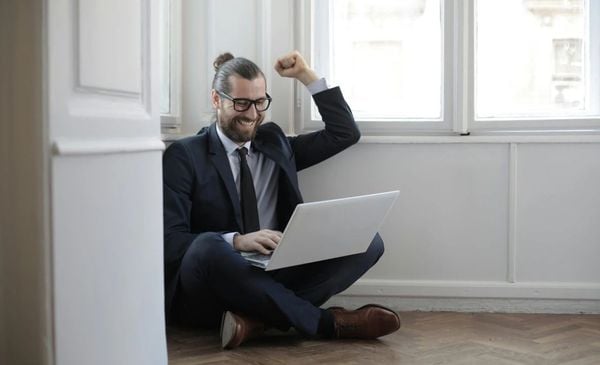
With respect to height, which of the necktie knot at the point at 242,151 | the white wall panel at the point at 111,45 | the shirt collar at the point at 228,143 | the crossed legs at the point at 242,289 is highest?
the white wall panel at the point at 111,45

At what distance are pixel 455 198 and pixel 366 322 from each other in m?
0.80

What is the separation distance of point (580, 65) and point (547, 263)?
85cm

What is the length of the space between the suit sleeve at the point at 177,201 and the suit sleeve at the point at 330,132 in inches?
19.7

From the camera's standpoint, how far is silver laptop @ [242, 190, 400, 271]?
230 centimetres

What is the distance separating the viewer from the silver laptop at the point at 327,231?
2.30m

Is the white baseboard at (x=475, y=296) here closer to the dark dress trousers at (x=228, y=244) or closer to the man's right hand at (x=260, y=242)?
the dark dress trousers at (x=228, y=244)

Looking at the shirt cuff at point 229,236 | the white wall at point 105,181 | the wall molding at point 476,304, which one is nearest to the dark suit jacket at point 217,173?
the shirt cuff at point 229,236

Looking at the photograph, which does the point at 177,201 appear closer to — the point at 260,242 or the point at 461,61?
the point at 260,242

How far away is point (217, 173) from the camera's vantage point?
2.74 metres

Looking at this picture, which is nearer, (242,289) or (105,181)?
(105,181)

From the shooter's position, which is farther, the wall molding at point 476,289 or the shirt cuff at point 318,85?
the wall molding at point 476,289

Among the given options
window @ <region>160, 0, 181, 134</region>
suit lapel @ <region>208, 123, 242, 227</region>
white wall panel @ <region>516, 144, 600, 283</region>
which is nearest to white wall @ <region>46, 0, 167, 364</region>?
suit lapel @ <region>208, 123, 242, 227</region>

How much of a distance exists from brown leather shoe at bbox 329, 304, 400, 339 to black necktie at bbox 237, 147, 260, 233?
44 cm

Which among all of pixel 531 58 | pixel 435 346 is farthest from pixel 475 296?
pixel 531 58
